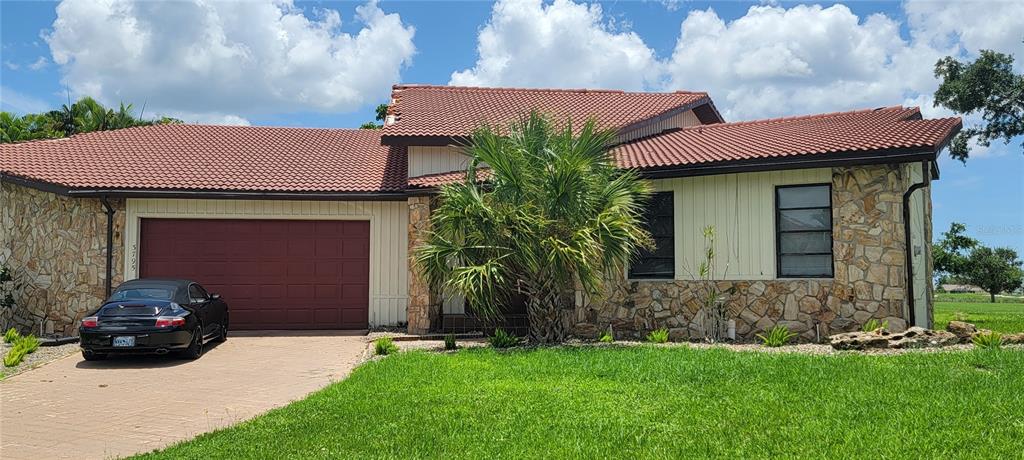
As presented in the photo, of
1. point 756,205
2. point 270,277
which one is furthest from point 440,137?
point 756,205

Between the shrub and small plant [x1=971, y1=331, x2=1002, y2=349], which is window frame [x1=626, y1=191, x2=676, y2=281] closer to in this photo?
small plant [x1=971, y1=331, x2=1002, y2=349]

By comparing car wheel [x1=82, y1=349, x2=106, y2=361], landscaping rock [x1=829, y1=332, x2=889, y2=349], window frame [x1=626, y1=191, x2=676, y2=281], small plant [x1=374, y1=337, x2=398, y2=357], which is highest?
window frame [x1=626, y1=191, x2=676, y2=281]

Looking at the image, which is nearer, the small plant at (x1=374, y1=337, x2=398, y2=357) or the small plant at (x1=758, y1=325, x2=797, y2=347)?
the small plant at (x1=758, y1=325, x2=797, y2=347)

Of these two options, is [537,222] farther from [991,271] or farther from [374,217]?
[991,271]

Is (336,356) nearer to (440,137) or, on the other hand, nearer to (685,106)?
(440,137)

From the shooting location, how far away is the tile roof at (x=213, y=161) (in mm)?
15602

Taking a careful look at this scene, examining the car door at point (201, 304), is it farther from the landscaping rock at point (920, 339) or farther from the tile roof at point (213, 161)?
the landscaping rock at point (920, 339)

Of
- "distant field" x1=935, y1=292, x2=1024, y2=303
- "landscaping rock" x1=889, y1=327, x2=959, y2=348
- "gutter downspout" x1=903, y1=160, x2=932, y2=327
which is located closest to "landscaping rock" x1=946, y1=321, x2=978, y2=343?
"landscaping rock" x1=889, y1=327, x2=959, y2=348

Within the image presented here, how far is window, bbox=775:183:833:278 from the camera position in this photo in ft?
42.0

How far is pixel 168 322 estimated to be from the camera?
11.6 meters

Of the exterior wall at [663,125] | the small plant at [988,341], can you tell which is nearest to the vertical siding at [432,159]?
the exterior wall at [663,125]

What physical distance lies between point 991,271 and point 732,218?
44.7 metres

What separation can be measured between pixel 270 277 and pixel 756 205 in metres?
10.3

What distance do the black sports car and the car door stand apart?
47mm
